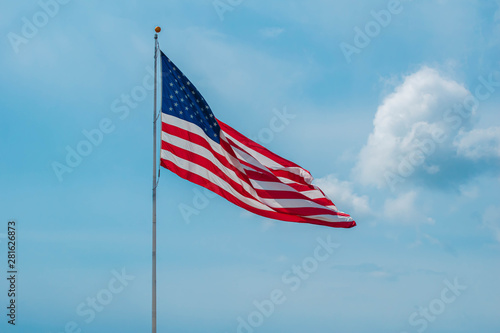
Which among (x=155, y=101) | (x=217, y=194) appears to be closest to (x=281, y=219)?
(x=217, y=194)

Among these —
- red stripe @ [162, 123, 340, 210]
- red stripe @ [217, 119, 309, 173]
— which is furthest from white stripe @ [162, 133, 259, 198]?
red stripe @ [217, 119, 309, 173]

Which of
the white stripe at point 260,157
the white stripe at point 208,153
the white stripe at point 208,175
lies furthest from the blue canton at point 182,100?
the white stripe at point 208,175

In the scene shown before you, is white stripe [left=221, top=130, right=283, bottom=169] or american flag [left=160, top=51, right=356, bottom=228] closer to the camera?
american flag [left=160, top=51, right=356, bottom=228]

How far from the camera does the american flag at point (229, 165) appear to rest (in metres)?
27.1

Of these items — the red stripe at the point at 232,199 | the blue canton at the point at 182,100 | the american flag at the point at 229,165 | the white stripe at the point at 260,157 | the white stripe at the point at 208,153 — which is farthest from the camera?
the white stripe at the point at 260,157

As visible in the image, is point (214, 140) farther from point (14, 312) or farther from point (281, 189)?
point (14, 312)

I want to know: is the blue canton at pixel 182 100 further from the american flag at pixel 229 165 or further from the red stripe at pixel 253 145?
the red stripe at pixel 253 145

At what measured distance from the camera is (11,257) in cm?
3247

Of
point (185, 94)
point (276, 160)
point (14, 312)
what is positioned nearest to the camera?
point (185, 94)

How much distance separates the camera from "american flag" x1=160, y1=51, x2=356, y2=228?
88.9 ft

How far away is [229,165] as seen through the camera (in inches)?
1137

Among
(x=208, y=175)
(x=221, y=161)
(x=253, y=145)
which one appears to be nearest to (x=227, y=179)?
(x=221, y=161)

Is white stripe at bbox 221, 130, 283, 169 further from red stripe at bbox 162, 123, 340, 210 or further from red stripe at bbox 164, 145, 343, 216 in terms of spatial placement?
red stripe at bbox 164, 145, 343, 216

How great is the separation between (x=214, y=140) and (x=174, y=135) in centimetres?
215
